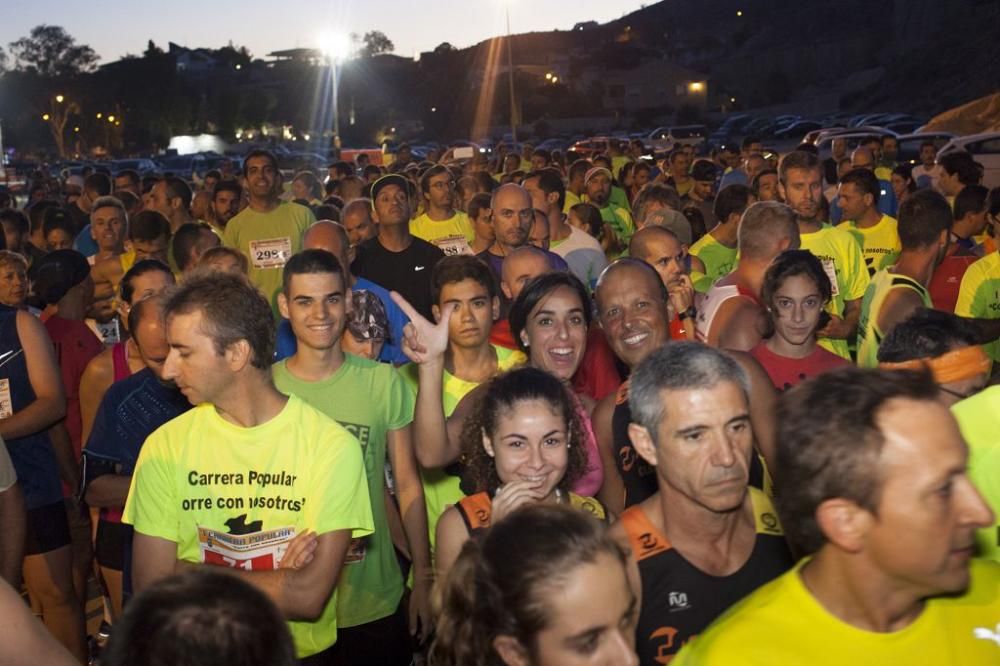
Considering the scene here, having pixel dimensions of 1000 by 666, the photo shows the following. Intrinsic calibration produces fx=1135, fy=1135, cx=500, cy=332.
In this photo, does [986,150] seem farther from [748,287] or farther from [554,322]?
[554,322]

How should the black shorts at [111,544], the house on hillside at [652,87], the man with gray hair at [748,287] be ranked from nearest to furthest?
1. the black shorts at [111,544]
2. the man with gray hair at [748,287]
3. the house on hillside at [652,87]

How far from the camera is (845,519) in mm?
2518

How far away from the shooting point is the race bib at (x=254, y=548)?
151 inches

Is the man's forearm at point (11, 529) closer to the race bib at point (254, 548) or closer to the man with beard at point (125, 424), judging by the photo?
the man with beard at point (125, 424)

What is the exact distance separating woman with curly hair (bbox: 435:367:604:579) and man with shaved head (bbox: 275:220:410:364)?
7.22 ft

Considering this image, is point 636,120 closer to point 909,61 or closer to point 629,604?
point 909,61

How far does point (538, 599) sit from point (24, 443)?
3.95 m

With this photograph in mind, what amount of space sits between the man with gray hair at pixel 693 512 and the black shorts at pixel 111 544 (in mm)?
2786

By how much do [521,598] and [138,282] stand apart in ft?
12.9

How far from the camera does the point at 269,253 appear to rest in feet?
31.8

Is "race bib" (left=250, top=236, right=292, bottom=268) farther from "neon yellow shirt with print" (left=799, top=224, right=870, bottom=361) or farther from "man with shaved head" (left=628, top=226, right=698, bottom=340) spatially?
"neon yellow shirt with print" (left=799, top=224, right=870, bottom=361)

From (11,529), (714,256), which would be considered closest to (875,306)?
(714,256)

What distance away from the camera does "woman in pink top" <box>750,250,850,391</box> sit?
568 cm

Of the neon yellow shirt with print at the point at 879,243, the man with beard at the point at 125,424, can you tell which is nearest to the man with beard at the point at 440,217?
the neon yellow shirt with print at the point at 879,243
